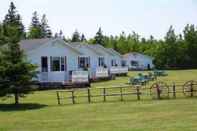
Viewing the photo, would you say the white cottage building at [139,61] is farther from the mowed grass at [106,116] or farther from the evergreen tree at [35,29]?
the mowed grass at [106,116]

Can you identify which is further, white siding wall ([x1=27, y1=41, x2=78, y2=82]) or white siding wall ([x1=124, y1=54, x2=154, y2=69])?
white siding wall ([x1=124, y1=54, x2=154, y2=69])

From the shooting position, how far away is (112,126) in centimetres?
1916

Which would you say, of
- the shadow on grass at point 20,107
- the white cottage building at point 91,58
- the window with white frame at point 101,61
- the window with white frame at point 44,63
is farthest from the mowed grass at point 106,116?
the window with white frame at point 101,61

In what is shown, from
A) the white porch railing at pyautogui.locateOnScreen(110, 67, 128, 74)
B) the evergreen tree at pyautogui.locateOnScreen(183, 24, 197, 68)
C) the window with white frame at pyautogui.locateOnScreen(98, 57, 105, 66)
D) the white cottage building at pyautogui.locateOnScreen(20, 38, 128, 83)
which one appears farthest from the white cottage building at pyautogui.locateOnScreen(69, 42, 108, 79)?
the evergreen tree at pyautogui.locateOnScreen(183, 24, 197, 68)

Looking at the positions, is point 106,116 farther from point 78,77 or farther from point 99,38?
point 99,38

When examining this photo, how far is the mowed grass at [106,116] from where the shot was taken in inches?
752

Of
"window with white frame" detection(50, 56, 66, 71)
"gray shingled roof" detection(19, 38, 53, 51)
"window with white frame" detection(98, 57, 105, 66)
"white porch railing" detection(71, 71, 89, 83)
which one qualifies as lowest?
"white porch railing" detection(71, 71, 89, 83)

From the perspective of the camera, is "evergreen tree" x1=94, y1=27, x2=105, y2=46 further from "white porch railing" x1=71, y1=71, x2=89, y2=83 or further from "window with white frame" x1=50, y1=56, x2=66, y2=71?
"white porch railing" x1=71, y1=71, x2=89, y2=83

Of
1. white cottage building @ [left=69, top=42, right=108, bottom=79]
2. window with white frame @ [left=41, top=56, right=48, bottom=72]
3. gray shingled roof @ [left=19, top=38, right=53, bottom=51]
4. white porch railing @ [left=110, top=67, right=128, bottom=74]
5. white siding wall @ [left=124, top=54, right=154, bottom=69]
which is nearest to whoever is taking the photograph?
window with white frame @ [left=41, top=56, right=48, bottom=72]

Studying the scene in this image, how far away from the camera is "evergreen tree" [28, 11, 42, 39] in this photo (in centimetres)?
12021

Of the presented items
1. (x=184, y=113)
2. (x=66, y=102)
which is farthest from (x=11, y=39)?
(x=184, y=113)

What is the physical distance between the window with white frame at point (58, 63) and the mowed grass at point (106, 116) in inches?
670

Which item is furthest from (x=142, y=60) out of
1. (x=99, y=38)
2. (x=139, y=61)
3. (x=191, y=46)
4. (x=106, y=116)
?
(x=106, y=116)

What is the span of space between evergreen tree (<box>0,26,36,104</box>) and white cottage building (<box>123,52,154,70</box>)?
85.3 meters
